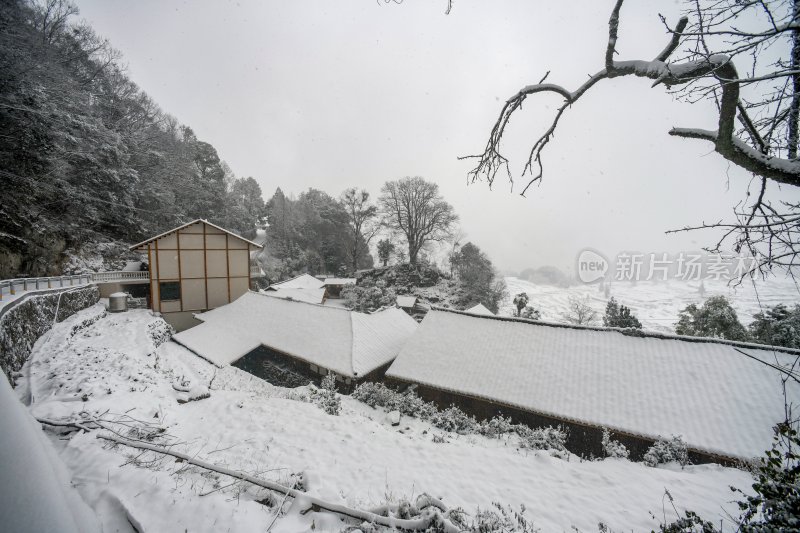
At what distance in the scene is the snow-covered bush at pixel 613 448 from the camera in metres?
7.90

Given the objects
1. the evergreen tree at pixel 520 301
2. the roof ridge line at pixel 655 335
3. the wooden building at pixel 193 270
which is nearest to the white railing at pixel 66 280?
the wooden building at pixel 193 270

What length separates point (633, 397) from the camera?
368 inches

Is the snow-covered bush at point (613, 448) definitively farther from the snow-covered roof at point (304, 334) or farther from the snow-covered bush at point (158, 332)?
the snow-covered bush at point (158, 332)

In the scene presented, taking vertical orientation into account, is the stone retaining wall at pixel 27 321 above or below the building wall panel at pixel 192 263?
below

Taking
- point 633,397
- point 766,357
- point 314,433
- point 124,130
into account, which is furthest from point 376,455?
point 124,130

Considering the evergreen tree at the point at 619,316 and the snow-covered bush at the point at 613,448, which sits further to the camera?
the evergreen tree at the point at 619,316

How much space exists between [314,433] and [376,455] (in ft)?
5.67

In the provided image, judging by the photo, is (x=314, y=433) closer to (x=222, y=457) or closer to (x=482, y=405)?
(x=222, y=457)

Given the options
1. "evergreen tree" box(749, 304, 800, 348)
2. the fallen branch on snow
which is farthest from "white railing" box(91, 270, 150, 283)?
"evergreen tree" box(749, 304, 800, 348)

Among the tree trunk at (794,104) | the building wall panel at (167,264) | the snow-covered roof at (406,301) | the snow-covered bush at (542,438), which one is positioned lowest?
the snow-covered roof at (406,301)

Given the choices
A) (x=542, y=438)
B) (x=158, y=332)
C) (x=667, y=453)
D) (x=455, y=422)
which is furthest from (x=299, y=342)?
(x=667, y=453)

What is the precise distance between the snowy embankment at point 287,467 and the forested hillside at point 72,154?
29.1ft

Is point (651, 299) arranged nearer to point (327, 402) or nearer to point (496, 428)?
point (496, 428)

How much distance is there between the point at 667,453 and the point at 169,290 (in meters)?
26.1
